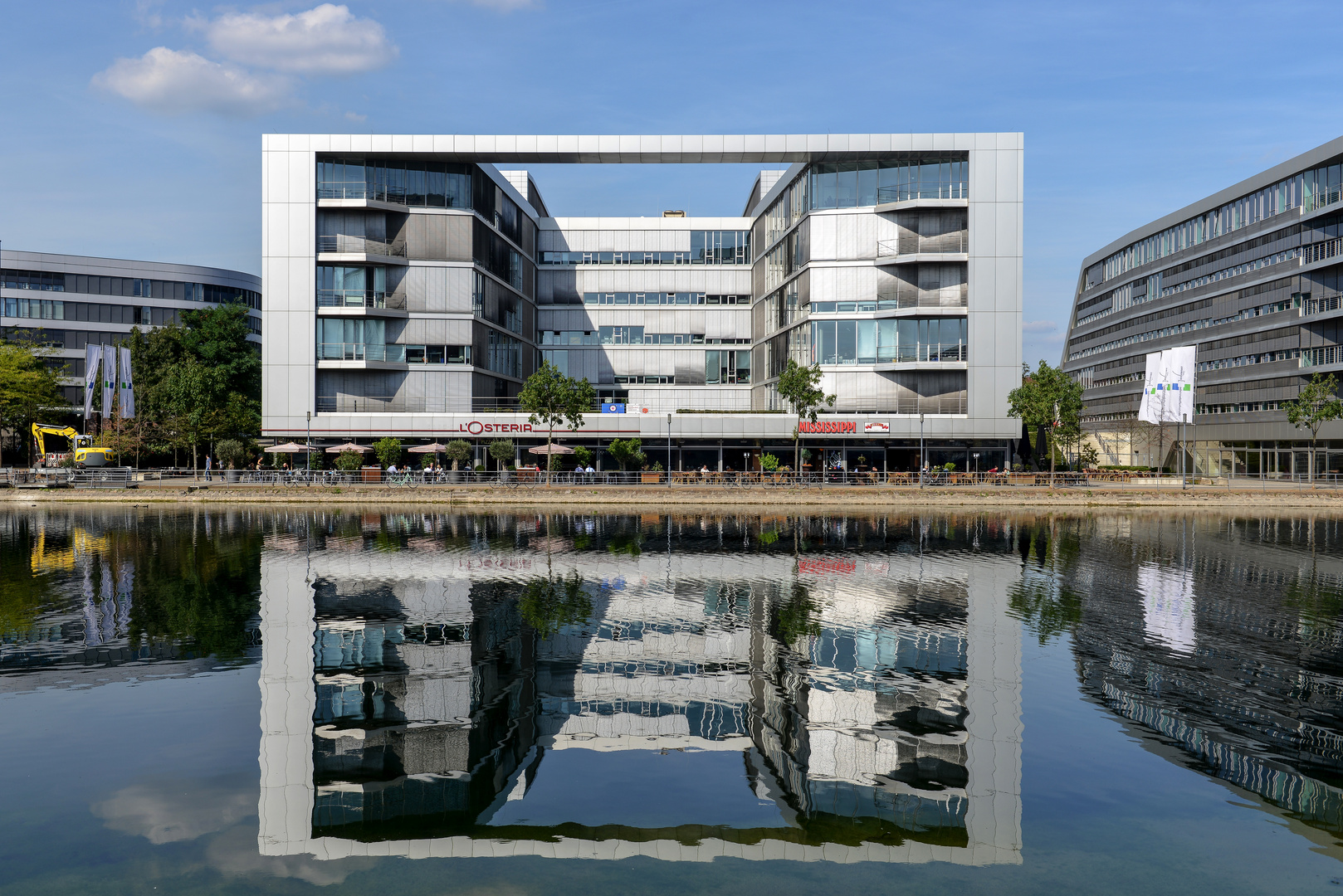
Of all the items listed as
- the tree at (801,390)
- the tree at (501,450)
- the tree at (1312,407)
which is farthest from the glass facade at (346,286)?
the tree at (1312,407)

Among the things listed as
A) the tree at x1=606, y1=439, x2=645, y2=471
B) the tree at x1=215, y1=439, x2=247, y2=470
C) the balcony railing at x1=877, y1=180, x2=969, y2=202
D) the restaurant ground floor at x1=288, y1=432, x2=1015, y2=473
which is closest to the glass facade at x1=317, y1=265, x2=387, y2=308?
the restaurant ground floor at x1=288, y1=432, x2=1015, y2=473

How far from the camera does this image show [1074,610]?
2420cm

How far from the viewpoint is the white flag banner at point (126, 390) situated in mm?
70188

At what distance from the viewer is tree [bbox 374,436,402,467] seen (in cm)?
6512

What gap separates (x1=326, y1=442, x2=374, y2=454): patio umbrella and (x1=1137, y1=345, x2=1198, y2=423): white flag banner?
6695 cm

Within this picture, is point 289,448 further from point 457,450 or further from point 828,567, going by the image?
point 828,567

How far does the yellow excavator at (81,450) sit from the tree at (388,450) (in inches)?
817

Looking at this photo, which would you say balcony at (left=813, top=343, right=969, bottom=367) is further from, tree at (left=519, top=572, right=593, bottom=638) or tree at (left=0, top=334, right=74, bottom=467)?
tree at (left=0, top=334, right=74, bottom=467)

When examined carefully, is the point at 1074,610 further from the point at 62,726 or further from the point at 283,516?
the point at 283,516

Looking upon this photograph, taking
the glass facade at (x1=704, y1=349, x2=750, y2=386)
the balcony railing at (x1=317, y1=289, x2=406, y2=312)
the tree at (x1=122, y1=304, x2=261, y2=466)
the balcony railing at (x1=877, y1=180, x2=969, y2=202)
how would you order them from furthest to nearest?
the glass facade at (x1=704, y1=349, x2=750, y2=386) < the balcony railing at (x1=317, y1=289, x2=406, y2=312) < the balcony railing at (x1=877, y1=180, x2=969, y2=202) < the tree at (x1=122, y1=304, x2=261, y2=466)

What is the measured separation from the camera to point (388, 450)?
6512 cm

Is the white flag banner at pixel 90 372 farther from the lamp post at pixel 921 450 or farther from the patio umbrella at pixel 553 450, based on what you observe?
the lamp post at pixel 921 450

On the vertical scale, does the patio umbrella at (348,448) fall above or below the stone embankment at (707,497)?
above

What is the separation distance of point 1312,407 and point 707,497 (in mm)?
53581
